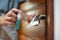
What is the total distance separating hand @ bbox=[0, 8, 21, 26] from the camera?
103cm

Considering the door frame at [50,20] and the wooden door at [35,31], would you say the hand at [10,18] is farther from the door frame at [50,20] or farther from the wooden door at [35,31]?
the door frame at [50,20]

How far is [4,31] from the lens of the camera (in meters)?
1.02

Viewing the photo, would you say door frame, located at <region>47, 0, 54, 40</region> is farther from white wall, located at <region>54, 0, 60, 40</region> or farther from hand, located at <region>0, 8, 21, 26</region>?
hand, located at <region>0, 8, 21, 26</region>

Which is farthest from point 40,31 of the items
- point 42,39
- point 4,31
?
point 4,31

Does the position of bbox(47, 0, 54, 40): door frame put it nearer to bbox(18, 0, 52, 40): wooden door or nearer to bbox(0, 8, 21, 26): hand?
bbox(18, 0, 52, 40): wooden door

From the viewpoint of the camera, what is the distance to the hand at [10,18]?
1.03 metres

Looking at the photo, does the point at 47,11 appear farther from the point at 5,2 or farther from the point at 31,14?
the point at 5,2

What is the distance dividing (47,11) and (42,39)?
10.1 inches

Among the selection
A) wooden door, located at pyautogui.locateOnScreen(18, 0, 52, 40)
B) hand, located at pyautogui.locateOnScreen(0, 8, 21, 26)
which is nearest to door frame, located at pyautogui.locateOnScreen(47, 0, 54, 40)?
wooden door, located at pyautogui.locateOnScreen(18, 0, 52, 40)

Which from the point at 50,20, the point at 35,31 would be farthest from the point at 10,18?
the point at 50,20

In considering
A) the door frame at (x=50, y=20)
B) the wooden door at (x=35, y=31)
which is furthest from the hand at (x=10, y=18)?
the door frame at (x=50, y=20)

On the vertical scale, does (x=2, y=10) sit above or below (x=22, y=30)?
above

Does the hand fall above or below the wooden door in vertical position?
above

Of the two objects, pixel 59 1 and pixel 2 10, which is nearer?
pixel 2 10
